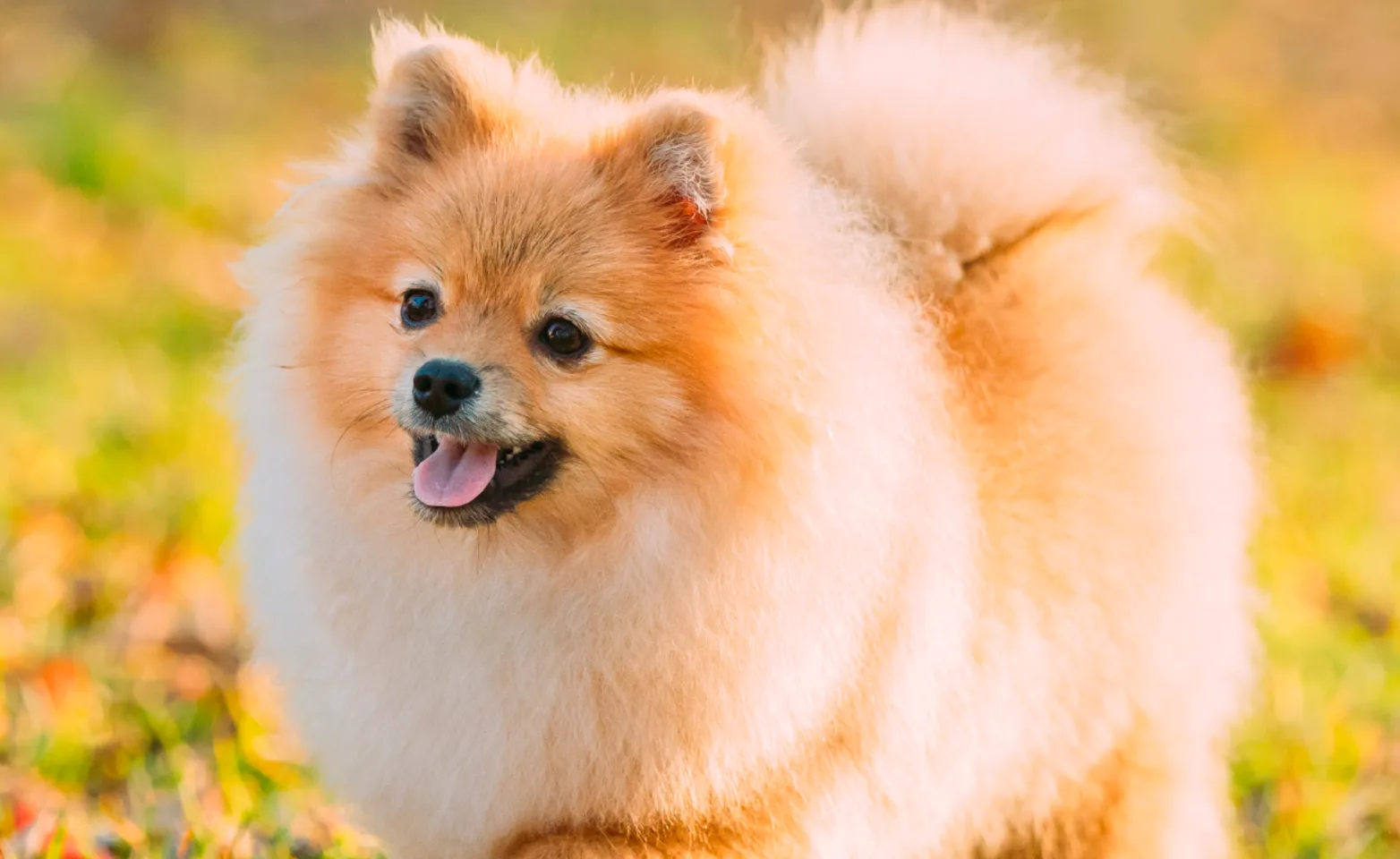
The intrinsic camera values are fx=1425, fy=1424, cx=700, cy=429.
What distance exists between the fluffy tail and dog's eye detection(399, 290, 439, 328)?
90 centimetres

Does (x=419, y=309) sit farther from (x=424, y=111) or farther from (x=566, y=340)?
(x=424, y=111)

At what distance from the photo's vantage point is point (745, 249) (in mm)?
2678

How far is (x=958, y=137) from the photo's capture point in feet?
10.2

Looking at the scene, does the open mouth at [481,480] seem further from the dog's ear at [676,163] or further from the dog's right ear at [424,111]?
the dog's right ear at [424,111]

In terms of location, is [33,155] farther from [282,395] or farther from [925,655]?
[925,655]

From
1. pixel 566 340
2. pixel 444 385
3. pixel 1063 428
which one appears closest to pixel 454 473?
pixel 444 385

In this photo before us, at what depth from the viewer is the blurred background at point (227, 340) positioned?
11.9ft

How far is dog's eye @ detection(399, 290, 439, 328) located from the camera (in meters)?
2.65

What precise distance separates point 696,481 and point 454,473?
1.44 feet

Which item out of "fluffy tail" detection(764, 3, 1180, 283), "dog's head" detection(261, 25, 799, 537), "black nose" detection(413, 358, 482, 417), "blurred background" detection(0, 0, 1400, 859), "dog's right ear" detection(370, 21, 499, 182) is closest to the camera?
"black nose" detection(413, 358, 482, 417)

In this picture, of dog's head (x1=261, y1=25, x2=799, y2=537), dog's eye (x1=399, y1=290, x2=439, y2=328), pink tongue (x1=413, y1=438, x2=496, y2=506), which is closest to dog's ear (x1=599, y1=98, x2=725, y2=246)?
dog's head (x1=261, y1=25, x2=799, y2=537)

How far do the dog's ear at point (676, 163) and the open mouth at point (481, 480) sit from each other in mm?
495

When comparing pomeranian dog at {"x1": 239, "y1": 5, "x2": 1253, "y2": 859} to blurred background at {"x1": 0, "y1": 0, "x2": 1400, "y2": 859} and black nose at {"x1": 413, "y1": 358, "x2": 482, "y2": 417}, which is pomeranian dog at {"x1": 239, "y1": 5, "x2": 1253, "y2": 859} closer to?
black nose at {"x1": 413, "y1": 358, "x2": 482, "y2": 417}

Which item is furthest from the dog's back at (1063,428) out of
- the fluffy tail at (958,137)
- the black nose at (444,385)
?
the black nose at (444,385)
